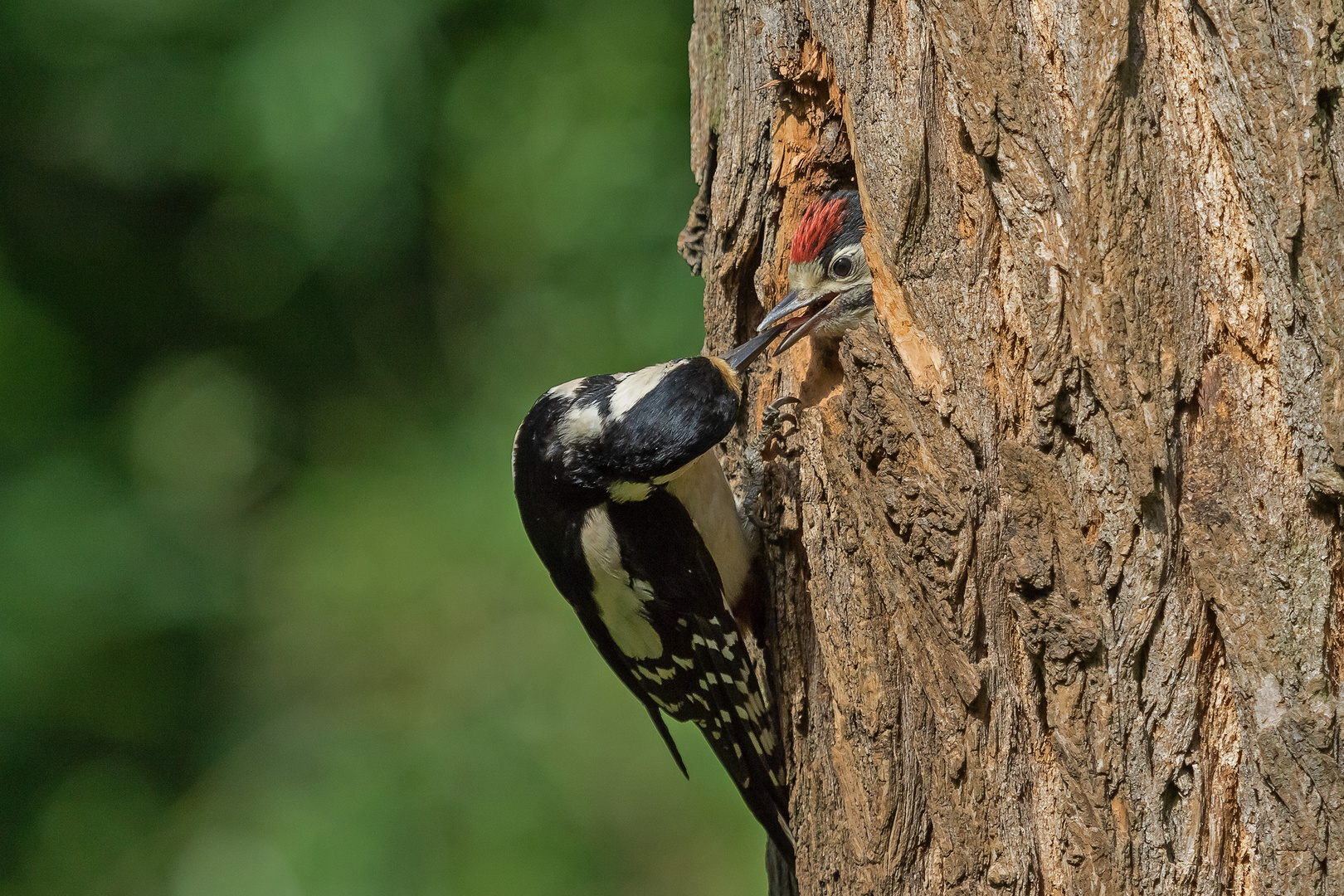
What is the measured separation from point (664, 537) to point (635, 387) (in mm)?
318

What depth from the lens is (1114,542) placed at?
1.36m

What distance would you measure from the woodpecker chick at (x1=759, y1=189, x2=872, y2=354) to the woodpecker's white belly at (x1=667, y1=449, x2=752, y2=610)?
1.06ft

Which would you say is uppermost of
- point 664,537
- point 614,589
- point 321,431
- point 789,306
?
point 789,306

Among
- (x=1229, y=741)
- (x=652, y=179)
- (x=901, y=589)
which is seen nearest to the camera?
(x=1229, y=741)

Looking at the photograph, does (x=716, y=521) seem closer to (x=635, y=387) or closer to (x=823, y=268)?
(x=635, y=387)

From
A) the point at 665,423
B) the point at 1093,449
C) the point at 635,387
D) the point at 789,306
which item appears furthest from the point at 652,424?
the point at 1093,449

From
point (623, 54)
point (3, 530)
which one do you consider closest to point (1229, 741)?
point (623, 54)

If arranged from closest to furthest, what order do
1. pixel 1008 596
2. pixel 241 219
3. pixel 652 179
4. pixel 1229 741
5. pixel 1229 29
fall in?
pixel 1229 29, pixel 1229 741, pixel 1008 596, pixel 652 179, pixel 241 219

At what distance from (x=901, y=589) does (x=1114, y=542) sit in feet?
1.20

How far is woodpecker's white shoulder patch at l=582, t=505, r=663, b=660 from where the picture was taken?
7.47 ft

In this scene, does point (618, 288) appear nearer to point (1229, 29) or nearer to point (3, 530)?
point (3, 530)

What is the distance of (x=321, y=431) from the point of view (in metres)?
5.29

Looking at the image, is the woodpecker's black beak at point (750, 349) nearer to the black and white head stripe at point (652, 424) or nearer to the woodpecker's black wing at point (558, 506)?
the black and white head stripe at point (652, 424)

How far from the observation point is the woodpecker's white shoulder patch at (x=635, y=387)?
2.14m
